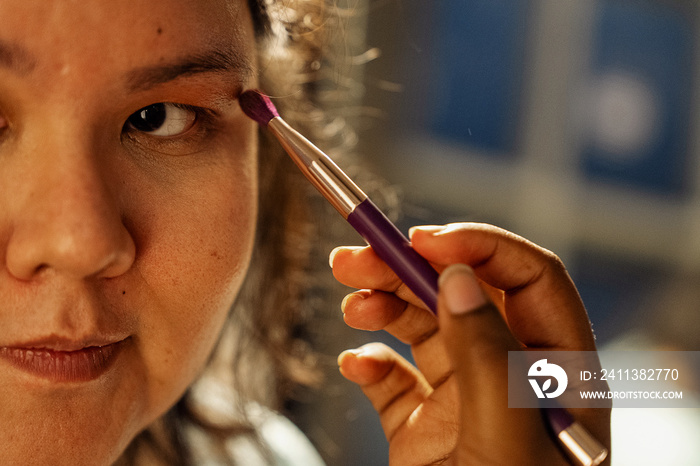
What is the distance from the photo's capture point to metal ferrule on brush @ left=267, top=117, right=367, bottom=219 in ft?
1.51

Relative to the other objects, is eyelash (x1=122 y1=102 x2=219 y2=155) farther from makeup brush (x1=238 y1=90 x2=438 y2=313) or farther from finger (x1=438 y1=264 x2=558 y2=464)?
finger (x1=438 y1=264 x2=558 y2=464)

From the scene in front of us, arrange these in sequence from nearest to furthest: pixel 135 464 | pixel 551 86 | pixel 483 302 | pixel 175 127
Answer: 1. pixel 483 302
2. pixel 175 127
3. pixel 135 464
4. pixel 551 86

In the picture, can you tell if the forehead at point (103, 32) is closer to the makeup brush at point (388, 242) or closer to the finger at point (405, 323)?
the makeup brush at point (388, 242)

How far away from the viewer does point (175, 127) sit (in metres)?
0.56

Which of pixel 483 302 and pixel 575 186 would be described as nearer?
pixel 483 302

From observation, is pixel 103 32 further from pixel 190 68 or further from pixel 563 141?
pixel 563 141

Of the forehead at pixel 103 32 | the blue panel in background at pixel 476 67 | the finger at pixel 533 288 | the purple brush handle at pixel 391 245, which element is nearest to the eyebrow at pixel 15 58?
the forehead at pixel 103 32

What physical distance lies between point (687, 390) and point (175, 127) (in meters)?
1.12

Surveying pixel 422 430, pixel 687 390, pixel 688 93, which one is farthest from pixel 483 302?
pixel 688 93

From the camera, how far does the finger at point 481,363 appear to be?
37cm

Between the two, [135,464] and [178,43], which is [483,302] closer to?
[178,43]

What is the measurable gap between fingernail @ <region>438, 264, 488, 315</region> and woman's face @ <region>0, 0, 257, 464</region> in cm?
24

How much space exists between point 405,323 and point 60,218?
33 centimetres

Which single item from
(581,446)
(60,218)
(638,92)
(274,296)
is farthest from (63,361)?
(638,92)
